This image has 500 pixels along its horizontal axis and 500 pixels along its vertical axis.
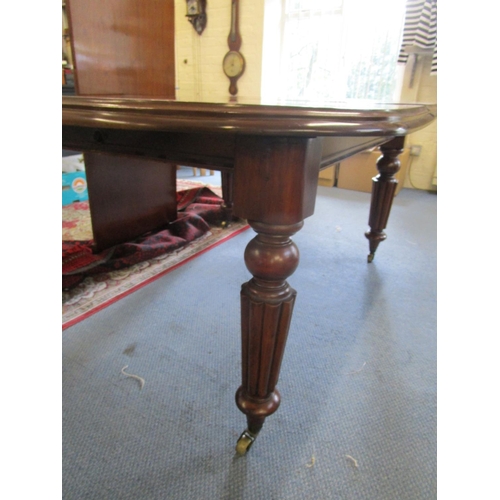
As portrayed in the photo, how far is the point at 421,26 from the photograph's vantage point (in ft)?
7.98

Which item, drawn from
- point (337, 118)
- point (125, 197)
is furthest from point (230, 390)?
point (125, 197)

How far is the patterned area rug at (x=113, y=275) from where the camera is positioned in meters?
1.08

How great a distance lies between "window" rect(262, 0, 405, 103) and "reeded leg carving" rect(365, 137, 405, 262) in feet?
4.84

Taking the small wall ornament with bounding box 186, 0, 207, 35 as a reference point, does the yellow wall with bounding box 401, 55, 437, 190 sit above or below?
below

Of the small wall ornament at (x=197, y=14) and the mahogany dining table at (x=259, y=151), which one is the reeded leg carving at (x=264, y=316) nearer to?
the mahogany dining table at (x=259, y=151)

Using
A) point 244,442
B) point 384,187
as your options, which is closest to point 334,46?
point 384,187

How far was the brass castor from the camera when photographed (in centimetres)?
65

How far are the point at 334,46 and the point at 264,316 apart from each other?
306cm

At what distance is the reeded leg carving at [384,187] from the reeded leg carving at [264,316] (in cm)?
96

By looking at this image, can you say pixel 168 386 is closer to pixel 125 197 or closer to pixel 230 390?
pixel 230 390

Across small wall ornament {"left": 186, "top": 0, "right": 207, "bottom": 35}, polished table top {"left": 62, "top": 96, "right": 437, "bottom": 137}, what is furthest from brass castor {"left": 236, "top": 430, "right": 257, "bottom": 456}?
small wall ornament {"left": 186, "top": 0, "right": 207, "bottom": 35}

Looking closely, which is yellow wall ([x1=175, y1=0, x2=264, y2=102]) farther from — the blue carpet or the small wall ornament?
the blue carpet

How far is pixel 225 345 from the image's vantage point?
945 millimetres

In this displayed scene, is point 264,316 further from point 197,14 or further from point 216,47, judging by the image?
point 197,14
